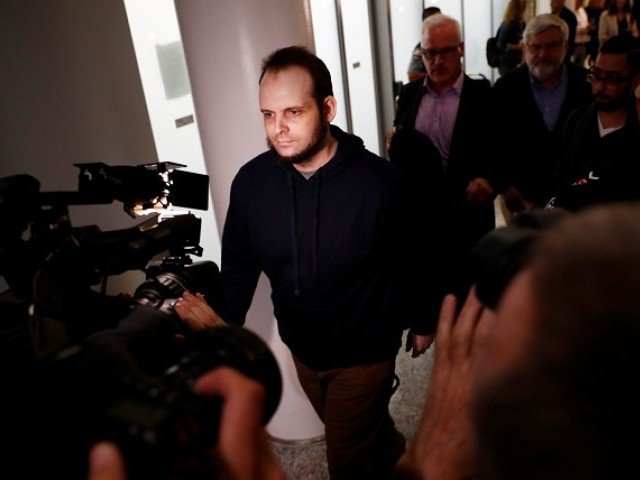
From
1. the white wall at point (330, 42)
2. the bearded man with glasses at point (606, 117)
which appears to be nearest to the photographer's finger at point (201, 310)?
the bearded man with glasses at point (606, 117)

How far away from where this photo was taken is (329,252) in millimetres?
1495

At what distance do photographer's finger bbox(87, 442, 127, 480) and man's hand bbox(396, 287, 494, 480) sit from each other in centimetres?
45

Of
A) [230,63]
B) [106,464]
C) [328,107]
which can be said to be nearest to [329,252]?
[328,107]

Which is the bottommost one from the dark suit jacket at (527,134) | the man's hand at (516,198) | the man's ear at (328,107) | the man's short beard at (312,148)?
the man's hand at (516,198)

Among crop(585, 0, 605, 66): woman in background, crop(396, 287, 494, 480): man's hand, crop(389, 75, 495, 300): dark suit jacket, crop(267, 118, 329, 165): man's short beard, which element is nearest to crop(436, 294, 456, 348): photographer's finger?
crop(396, 287, 494, 480): man's hand

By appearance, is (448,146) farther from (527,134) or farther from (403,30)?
(403,30)

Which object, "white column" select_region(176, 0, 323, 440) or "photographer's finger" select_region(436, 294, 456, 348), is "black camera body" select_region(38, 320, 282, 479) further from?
"white column" select_region(176, 0, 323, 440)

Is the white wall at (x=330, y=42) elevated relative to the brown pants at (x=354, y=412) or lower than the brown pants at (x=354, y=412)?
elevated

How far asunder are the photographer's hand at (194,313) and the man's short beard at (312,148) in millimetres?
526

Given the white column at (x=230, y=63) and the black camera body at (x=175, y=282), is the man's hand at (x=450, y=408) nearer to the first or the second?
the black camera body at (x=175, y=282)

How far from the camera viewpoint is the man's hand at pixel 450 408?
2.36 ft

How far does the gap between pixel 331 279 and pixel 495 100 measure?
4.95ft

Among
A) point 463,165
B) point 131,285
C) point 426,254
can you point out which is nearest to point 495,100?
point 463,165

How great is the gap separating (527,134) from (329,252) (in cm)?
159
